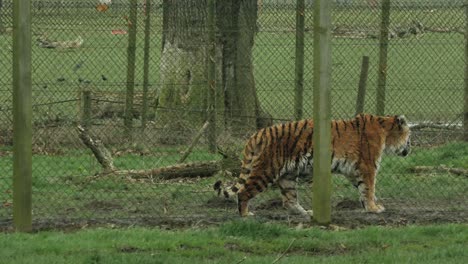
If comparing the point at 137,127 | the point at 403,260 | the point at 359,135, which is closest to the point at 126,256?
the point at 403,260

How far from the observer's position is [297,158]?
9820 mm

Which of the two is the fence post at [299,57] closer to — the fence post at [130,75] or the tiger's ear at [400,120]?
the tiger's ear at [400,120]

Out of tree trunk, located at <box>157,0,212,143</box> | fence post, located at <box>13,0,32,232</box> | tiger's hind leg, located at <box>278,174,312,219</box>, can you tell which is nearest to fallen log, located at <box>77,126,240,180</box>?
tree trunk, located at <box>157,0,212,143</box>

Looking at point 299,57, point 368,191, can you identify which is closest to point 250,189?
point 368,191

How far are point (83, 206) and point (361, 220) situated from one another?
264cm

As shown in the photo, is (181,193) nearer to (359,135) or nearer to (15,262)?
(359,135)

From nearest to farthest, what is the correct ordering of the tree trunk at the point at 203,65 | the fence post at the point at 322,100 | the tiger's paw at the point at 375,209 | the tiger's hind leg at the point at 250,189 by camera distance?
the fence post at the point at 322,100
the tiger's hind leg at the point at 250,189
the tiger's paw at the point at 375,209
the tree trunk at the point at 203,65

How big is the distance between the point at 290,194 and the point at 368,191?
0.75 m

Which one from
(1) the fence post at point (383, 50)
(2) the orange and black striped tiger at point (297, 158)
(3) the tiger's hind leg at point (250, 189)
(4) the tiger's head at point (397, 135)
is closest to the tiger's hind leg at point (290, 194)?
(2) the orange and black striped tiger at point (297, 158)

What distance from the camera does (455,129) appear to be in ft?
41.5

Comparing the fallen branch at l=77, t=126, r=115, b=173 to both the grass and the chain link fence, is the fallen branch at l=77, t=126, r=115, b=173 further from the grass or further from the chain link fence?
the grass

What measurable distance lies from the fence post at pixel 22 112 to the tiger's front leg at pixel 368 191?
129 inches

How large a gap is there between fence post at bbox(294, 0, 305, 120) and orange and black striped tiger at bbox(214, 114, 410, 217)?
53.6 inches

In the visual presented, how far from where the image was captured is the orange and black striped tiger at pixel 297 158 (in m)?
9.70
